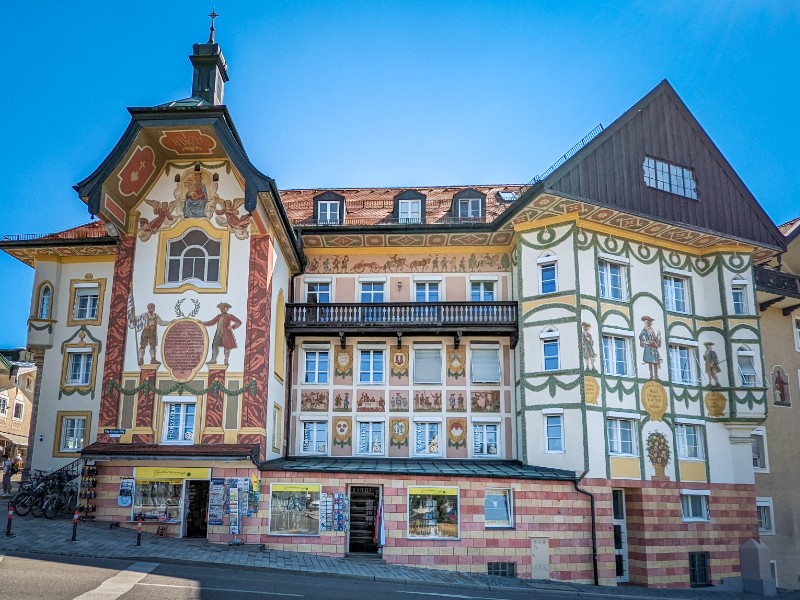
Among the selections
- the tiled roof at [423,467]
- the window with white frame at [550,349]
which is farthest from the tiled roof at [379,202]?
the tiled roof at [423,467]

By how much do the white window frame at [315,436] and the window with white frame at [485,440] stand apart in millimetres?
6159

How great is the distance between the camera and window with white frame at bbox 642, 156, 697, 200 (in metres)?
32.8

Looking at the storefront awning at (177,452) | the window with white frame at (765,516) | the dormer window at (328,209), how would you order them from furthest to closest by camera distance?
the dormer window at (328,209) < the window with white frame at (765,516) < the storefront awning at (177,452)

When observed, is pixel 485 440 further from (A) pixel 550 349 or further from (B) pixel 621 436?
(B) pixel 621 436

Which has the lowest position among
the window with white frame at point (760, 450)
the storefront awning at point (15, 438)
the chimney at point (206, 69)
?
the window with white frame at point (760, 450)

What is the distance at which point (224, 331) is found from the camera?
29.6 meters

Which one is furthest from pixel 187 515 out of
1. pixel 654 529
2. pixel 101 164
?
pixel 654 529

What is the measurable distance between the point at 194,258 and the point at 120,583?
48.7ft

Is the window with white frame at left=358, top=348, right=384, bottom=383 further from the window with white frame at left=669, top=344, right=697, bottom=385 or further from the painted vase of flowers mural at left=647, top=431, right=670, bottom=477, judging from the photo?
the window with white frame at left=669, top=344, right=697, bottom=385

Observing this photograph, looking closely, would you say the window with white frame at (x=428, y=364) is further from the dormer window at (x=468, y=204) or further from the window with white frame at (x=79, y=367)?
the window with white frame at (x=79, y=367)

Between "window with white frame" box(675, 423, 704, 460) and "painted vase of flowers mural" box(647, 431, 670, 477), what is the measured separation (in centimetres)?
88

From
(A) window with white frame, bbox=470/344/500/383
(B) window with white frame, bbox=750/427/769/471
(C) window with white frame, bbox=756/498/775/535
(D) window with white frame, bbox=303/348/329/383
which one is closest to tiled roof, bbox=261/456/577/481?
(D) window with white frame, bbox=303/348/329/383

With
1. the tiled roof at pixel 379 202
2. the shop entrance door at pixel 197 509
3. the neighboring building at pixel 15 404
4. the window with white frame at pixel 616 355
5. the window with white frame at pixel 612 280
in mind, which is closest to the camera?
the shop entrance door at pixel 197 509

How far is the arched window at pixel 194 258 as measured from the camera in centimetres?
3053
